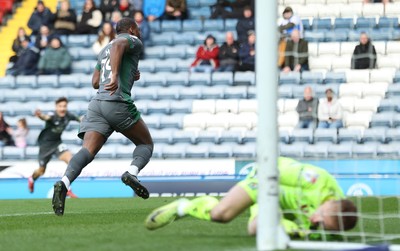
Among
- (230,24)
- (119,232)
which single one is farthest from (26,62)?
(119,232)

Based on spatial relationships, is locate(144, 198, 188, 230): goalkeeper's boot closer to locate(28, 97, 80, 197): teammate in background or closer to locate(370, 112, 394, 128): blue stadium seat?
locate(370, 112, 394, 128): blue stadium seat

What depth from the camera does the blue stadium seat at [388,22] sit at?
46.6 feet

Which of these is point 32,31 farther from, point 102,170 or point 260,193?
point 260,193

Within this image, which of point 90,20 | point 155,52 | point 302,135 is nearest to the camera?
point 302,135

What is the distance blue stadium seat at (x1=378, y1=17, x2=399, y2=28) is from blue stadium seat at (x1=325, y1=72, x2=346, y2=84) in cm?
96

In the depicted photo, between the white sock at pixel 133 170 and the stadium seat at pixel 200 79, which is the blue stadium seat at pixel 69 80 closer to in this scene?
the stadium seat at pixel 200 79

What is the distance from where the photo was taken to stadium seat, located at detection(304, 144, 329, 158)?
41.5 ft

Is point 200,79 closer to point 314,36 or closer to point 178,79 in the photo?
point 178,79

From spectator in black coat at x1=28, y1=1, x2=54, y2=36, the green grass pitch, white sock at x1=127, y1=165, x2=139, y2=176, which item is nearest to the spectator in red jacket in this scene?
spectator in black coat at x1=28, y1=1, x2=54, y2=36

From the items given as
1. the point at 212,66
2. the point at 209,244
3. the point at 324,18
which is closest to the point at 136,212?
the point at 209,244

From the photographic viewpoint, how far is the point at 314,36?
14.0m

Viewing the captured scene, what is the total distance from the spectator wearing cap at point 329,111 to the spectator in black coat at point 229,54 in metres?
5.60

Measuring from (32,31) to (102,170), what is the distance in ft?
19.9

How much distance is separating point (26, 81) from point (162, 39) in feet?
10.1
